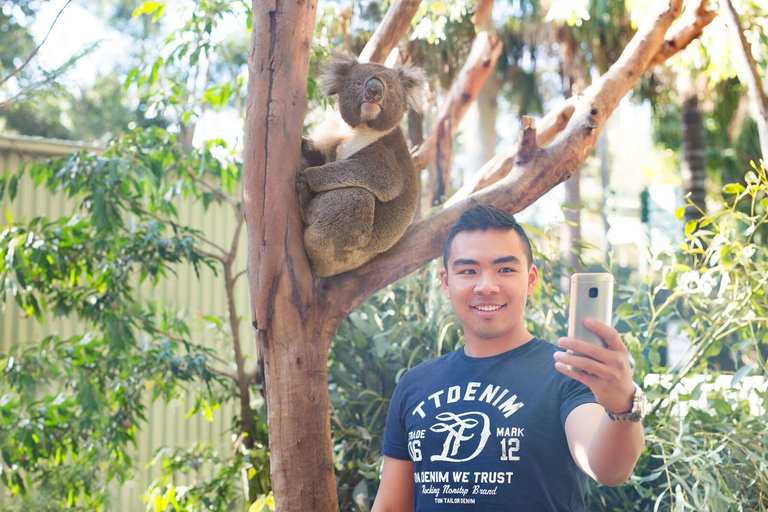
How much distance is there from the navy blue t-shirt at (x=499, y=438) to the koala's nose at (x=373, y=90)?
112 cm

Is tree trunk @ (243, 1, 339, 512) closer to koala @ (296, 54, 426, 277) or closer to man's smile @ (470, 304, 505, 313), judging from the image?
koala @ (296, 54, 426, 277)

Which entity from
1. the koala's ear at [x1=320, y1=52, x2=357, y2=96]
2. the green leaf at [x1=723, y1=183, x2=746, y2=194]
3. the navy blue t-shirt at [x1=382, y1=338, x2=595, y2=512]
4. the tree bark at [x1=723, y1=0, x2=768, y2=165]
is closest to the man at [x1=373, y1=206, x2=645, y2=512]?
the navy blue t-shirt at [x1=382, y1=338, x2=595, y2=512]

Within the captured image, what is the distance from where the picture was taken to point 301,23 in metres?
1.89

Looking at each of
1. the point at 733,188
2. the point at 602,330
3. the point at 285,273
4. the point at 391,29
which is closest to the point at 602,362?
the point at 602,330

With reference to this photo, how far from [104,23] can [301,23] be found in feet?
46.9

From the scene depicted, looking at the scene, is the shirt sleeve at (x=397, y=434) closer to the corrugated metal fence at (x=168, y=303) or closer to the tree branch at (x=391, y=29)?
the tree branch at (x=391, y=29)

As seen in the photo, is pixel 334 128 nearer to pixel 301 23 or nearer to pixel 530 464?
pixel 301 23

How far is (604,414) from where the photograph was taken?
1.14 meters

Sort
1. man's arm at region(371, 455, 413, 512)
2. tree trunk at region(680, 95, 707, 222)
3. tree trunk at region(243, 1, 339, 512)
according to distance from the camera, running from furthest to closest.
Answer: tree trunk at region(680, 95, 707, 222) → tree trunk at region(243, 1, 339, 512) → man's arm at region(371, 455, 413, 512)

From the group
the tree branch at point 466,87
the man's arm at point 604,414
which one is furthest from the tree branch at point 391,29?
the man's arm at point 604,414

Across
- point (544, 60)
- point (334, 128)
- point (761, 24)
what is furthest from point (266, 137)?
point (544, 60)

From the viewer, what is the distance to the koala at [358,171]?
82.4 inches

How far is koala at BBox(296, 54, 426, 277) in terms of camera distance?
2092mm

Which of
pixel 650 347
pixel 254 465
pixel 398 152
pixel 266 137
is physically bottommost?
pixel 254 465
